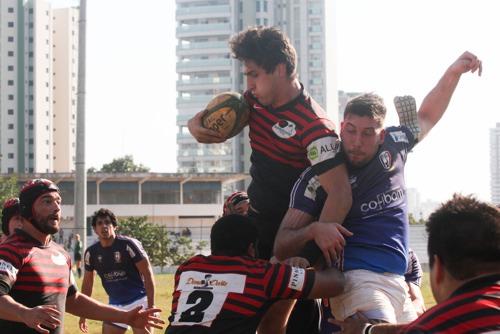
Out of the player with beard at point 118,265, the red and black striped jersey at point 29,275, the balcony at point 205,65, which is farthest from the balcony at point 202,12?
the red and black striped jersey at point 29,275

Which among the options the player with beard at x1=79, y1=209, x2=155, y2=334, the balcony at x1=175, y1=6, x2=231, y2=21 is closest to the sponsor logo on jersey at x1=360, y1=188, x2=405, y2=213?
the player with beard at x1=79, y1=209, x2=155, y2=334

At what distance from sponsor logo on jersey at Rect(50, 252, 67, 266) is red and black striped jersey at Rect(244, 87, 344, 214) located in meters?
2.55

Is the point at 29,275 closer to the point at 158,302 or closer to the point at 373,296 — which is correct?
the point at 373,296

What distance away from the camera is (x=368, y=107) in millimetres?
4926

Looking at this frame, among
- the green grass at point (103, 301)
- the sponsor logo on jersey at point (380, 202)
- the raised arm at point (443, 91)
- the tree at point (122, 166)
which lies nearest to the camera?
the sponsor logo on jersey at point (380, 202)

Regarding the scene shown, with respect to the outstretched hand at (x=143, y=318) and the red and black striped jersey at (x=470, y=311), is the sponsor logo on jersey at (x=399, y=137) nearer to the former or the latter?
the red and black striped jersey at (x=470, y=311)

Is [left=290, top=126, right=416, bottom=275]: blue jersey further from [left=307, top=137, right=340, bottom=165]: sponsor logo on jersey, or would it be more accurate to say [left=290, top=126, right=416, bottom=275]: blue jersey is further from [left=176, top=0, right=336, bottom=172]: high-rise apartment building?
[left=176, top=0, right=336, bottom=172]: high-rise apartment building

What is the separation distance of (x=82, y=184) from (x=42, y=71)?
361ft

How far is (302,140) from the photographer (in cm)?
512

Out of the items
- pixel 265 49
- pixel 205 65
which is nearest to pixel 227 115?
pixel 265 49

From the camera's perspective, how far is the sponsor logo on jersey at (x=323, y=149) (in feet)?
16.3

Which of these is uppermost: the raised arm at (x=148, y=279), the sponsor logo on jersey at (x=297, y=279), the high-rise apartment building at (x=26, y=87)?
the high-rise apartment building at (x=26, y=87)

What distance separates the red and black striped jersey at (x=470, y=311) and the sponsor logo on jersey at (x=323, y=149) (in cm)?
168

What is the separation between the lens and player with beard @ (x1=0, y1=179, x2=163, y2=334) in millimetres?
6918
